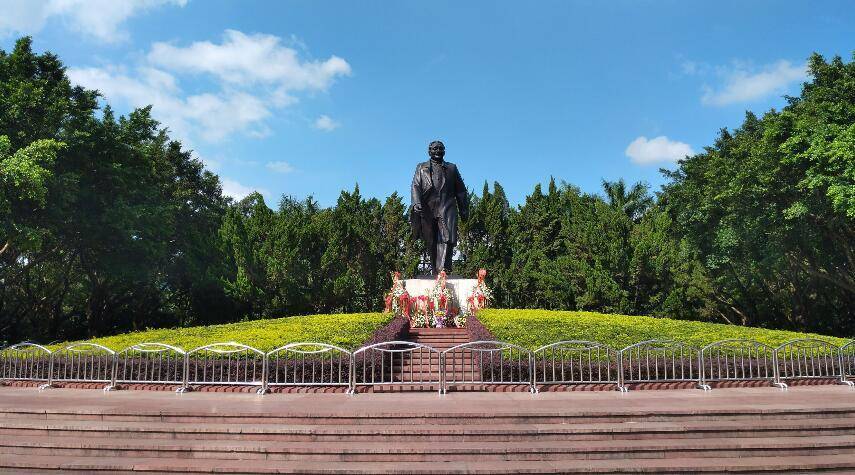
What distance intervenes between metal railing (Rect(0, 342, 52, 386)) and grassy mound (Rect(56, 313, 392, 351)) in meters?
0.91

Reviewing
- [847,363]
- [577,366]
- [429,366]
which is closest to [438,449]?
[429,366]

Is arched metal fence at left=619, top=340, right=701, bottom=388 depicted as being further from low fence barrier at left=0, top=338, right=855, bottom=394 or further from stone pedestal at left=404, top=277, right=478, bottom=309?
stone pedestal at left=404, top=277, right=478, bottom=309

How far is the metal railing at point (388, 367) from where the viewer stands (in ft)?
30.6

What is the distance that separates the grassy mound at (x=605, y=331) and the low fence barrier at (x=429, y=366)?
135cm

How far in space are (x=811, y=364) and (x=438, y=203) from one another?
32.3 feet

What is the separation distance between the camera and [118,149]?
21.4 m

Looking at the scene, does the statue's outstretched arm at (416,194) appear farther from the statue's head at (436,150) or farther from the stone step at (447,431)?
the stone step at (447,431)

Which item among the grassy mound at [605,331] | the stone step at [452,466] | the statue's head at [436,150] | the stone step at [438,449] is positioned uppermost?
the statue's head at [436,150]

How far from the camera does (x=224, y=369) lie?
9.88 m

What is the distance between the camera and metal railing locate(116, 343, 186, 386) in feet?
32.6

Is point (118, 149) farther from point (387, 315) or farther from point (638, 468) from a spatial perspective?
point (638, 468)

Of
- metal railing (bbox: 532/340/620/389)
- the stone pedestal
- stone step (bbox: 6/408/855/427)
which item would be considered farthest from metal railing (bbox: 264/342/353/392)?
the stone pedestal

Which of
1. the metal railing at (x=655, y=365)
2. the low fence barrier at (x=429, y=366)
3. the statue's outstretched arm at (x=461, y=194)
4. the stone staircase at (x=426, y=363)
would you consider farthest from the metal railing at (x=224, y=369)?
the statue's outstretched arm at (x=461, y=194)

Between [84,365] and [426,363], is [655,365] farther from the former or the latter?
[84,365]
